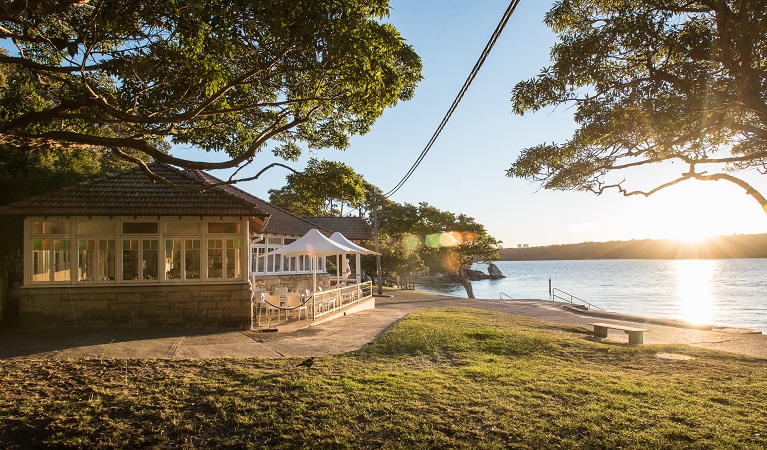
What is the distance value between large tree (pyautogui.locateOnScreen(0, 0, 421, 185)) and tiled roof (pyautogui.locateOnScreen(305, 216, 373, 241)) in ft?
69.3

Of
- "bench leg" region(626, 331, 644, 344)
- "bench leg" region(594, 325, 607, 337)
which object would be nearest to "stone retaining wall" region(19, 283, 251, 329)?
"bench leg" region(594, 325, 607, 337)

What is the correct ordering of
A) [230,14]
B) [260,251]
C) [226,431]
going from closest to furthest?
[226,431], [230,14], [260,251]

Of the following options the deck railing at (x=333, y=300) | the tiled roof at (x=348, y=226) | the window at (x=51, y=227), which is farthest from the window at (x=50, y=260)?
the tiled roof at (x=348, y=226)

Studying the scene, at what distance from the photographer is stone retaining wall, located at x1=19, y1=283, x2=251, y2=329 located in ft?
41.8

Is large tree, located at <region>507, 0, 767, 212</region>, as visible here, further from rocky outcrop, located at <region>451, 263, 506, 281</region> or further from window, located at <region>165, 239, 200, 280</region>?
rocky outcrop, located at <region>451, 263, 506, 281</region>

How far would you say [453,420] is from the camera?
6055mm

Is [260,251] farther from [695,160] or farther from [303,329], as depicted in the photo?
[695,160]

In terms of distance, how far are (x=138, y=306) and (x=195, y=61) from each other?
24.6 feet

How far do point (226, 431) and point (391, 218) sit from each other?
41.6 meters

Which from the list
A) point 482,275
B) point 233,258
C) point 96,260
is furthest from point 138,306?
point 482,275

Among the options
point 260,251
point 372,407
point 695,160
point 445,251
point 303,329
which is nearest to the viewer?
point 372,407

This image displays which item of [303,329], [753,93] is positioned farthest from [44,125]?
[753,93]

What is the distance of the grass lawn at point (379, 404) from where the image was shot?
555cm

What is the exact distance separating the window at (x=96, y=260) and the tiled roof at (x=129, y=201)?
0.95m
